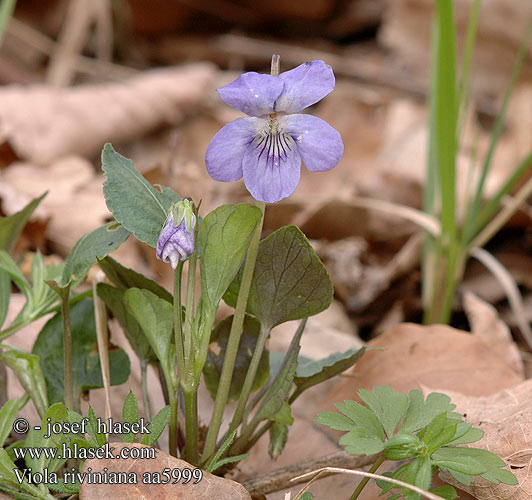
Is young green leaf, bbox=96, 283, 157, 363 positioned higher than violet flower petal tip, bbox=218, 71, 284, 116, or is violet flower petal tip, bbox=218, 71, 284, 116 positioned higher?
violet flower petal tip, bbox=218, 71, 284, 116

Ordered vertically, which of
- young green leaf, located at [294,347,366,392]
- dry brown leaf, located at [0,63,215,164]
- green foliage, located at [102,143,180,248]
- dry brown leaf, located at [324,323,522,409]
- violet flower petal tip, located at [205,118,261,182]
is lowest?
dry brown leaf, located at [324,323,522,409]

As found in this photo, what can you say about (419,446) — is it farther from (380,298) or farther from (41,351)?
(380,298)

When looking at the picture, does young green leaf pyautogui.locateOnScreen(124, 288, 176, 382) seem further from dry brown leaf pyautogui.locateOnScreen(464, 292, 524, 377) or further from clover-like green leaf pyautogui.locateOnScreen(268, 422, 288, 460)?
dry brown leaf pyautogui.locateOnScreen(464, 292, 524, 377)

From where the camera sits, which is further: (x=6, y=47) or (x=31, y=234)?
(x=6, y=47)

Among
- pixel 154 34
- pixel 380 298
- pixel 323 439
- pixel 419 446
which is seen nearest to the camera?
pixel 419 446

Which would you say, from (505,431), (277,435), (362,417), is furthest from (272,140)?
(505,431)

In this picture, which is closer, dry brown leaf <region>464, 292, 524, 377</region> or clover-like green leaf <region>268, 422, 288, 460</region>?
clover-like green leaf <region>268, 422, 288, 460</region>

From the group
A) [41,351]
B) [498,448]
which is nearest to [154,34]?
[41,351]

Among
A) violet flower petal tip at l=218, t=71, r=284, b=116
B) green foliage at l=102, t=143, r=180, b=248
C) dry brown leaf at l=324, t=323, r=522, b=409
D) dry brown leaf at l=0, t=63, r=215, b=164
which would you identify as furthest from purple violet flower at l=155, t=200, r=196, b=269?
dry brown leaf at l=0, t=63, r=215, b=164

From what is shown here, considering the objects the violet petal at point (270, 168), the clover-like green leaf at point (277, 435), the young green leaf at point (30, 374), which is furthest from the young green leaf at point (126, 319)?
the violet petal at point (270, 168)
